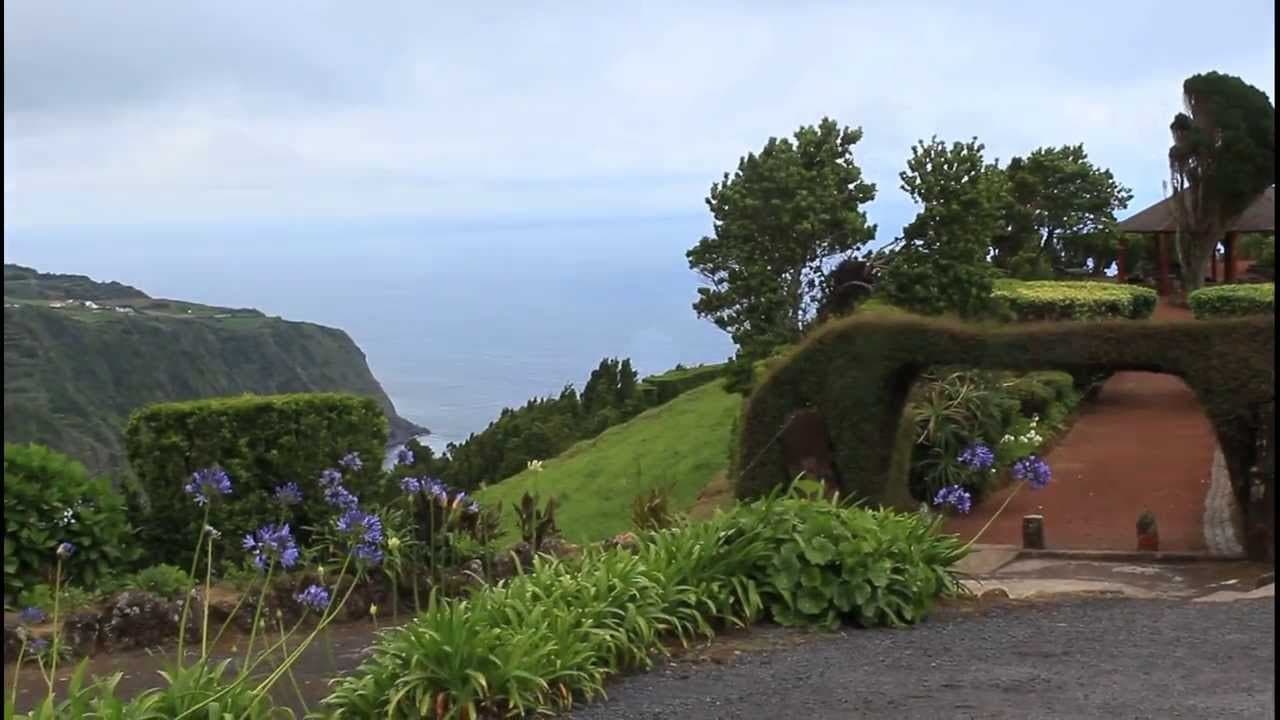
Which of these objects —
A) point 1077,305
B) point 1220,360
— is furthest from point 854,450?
point 1077,305

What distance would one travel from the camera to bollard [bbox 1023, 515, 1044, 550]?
10.8 meters

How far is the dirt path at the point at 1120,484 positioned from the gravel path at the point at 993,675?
4.55 metres

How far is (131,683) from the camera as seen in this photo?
657 cm

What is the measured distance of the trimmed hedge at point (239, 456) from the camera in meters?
Answer: 8.70

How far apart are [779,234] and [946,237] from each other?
199cm

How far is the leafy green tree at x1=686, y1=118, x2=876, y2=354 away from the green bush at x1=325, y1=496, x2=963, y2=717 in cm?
942

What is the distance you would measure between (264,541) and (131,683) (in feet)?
7.95

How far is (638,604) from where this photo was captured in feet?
19.6

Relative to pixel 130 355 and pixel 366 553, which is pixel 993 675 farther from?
pixel 130 355

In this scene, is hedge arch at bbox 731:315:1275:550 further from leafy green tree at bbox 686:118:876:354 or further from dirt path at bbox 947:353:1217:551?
leafy green tree at bbox 686:118:876:354

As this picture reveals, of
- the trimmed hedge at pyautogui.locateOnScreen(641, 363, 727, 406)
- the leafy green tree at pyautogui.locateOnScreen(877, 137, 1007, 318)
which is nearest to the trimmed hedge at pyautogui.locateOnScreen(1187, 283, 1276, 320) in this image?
the leafy green tree at pyautogui.locateOnScreen(877, 137, 1007, 318)

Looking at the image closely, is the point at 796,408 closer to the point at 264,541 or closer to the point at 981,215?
the point at 264,541

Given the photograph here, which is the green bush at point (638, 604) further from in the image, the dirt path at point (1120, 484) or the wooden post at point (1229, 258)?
the wooden post at point (1229, 258)

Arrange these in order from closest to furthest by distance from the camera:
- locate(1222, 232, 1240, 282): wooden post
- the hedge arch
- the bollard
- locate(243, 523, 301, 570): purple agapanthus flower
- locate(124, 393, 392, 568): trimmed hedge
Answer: locate(243, 523, 301, 570): purple agapanthus flower → locate(124, 393, 392, 568): trimmed hedge → the hedge arch → the bollard → locate(1222, 232, 1240, 282): wooden post
